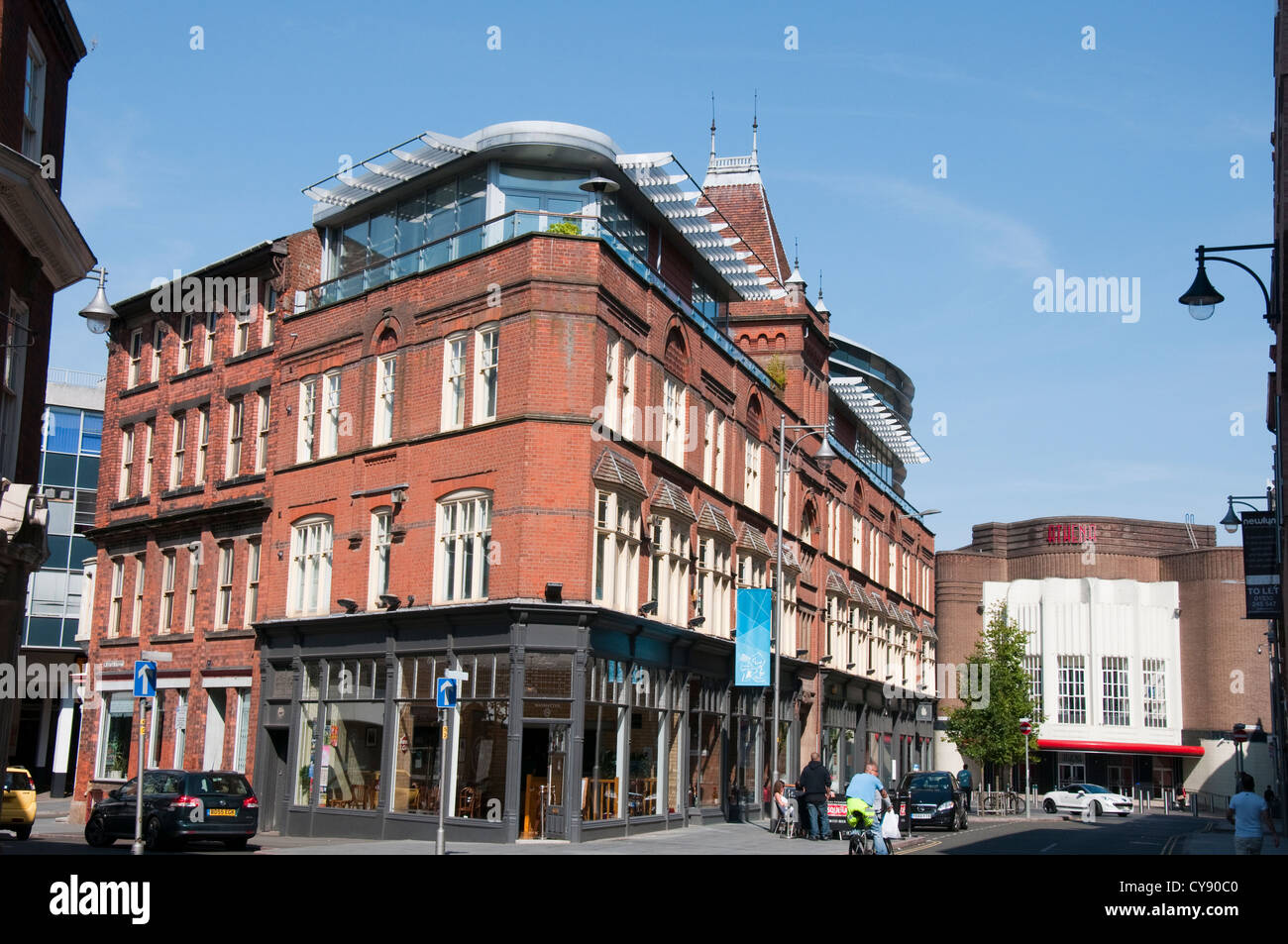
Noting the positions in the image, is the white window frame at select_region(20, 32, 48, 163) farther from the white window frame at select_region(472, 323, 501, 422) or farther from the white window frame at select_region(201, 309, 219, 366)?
the white window frame at select_region(201, 309, 219, 366)

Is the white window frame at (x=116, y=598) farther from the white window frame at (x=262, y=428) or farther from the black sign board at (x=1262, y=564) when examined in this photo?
the black sign board at (x=1262, y=564)

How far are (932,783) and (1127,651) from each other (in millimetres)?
47126

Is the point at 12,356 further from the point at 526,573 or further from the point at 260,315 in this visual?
the point at 260,315

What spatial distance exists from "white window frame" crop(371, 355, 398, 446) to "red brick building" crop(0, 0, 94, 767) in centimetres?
997

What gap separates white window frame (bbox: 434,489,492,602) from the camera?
92.4ft

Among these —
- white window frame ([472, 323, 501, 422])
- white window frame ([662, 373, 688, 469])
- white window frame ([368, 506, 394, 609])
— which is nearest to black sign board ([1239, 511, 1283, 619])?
white window frame ([662, 373, 688, 469])

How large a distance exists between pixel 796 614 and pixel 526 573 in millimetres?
18714

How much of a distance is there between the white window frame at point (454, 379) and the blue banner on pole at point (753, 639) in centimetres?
973

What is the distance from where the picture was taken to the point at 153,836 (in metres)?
24.9

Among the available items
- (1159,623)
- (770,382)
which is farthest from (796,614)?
(1159,623)

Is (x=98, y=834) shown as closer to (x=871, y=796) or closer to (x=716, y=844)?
(x=716, y=844)

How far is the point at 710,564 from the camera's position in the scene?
115 feet

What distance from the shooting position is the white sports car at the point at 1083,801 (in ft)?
194

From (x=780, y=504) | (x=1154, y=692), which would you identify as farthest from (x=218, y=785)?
(x=1154, y=692)
